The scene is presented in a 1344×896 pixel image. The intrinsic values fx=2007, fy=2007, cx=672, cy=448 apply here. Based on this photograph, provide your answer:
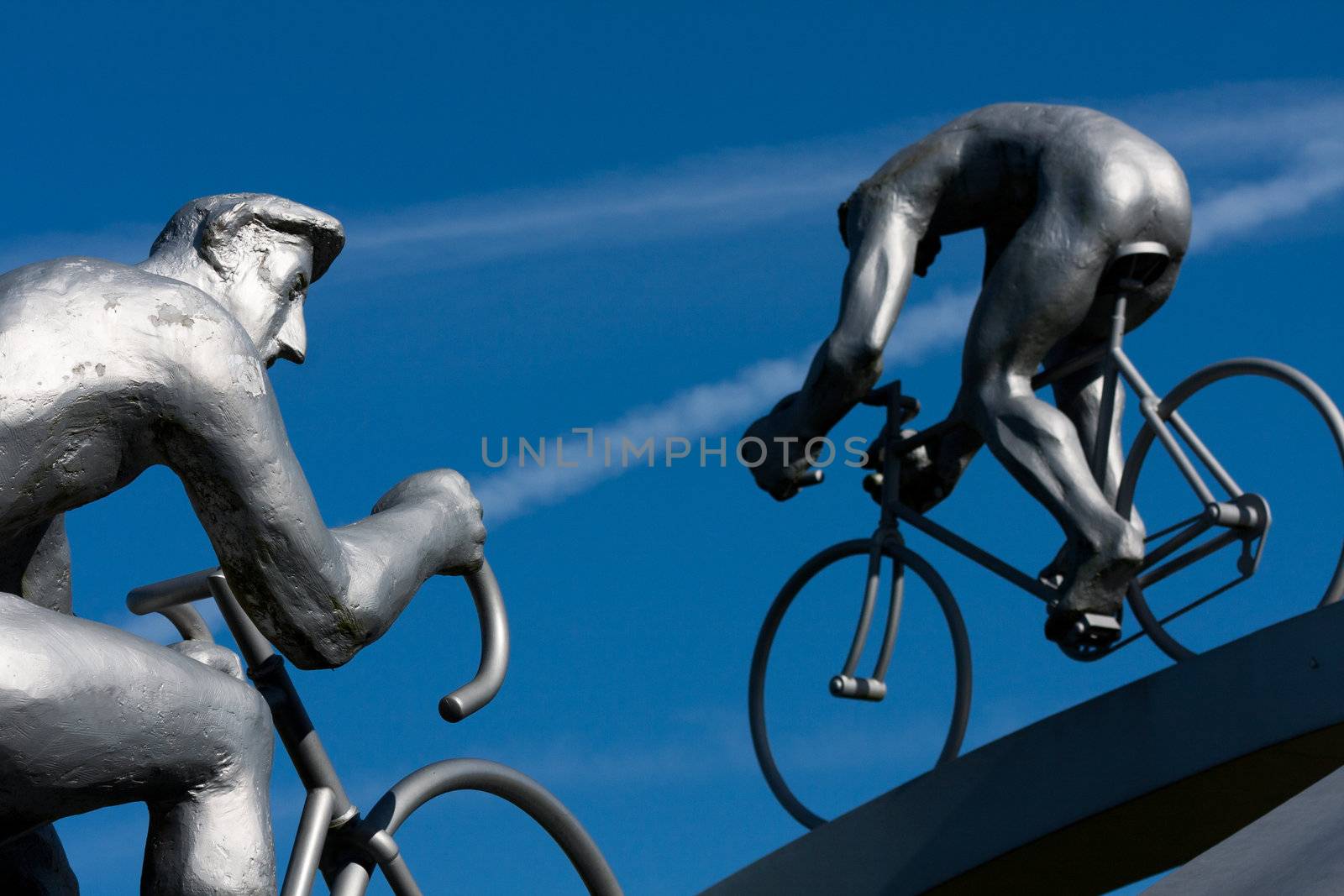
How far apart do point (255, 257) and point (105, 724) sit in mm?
924

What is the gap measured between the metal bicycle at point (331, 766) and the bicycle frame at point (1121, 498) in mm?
3146

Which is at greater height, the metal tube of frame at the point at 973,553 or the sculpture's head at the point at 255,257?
the sculpture's head at the point at 255,257

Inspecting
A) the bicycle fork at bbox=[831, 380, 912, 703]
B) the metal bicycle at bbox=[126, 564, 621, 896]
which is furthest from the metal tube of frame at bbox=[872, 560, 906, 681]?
the metal bicycle at bbox=[126, 564, 621, 896]

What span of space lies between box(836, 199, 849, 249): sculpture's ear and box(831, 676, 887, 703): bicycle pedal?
159cm

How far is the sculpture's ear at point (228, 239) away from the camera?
11.3ft

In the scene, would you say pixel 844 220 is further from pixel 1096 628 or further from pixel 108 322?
pixel 108 322

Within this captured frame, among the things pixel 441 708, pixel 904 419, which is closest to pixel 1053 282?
pixel 904 419

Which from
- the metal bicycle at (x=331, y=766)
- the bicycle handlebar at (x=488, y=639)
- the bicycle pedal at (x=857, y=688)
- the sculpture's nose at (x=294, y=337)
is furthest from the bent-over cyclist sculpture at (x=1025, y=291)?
the sculpture's nose at (x=294, y=337)

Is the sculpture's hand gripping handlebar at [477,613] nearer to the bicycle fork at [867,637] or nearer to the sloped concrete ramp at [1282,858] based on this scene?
the sloped concrete ramp at [1282,858]

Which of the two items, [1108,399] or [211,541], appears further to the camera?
[1108,399]

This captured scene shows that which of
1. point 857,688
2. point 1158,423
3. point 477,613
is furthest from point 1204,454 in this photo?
point 477,613

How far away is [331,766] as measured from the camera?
389 cm

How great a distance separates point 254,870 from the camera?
3055 millimetres

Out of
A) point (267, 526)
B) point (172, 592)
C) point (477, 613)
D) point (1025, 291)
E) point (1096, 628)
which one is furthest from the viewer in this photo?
point (1025, 291)
